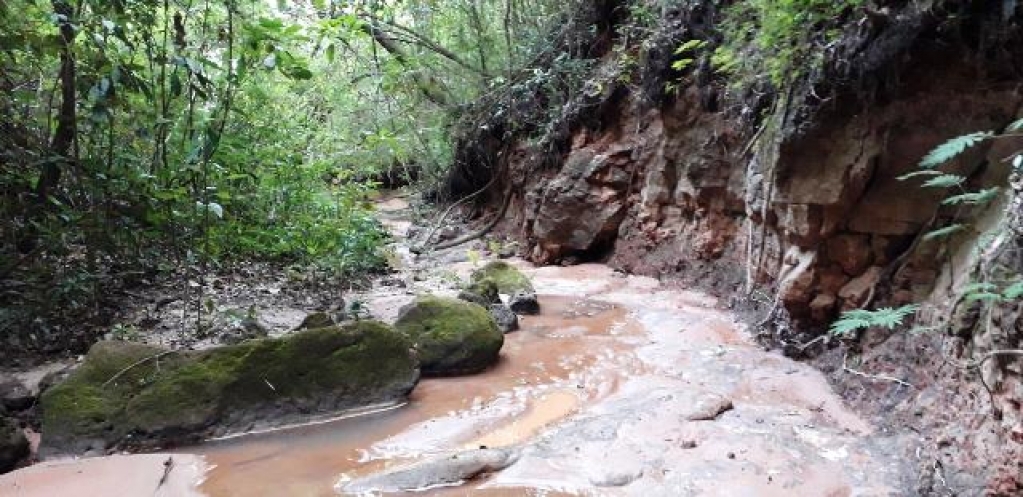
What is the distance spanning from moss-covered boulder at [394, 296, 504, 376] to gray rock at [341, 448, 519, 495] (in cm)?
187

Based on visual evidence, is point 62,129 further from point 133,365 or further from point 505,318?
point 505,318

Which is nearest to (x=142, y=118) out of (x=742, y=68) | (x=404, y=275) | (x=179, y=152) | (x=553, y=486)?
(x=179, y=152)

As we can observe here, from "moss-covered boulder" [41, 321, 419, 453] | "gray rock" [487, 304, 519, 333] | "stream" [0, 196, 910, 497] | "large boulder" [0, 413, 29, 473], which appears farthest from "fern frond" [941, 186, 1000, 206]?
"large boulder" [0, 413, 29, 473]

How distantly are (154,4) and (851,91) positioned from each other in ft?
18.8

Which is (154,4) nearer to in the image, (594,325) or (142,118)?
(142,118)

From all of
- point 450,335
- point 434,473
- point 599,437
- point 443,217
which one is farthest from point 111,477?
point 443,217

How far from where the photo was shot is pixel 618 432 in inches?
166

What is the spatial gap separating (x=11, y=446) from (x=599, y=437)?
3641 millimetres

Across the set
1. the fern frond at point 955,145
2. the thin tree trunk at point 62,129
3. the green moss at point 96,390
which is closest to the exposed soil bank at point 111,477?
the green moss at point 96,390

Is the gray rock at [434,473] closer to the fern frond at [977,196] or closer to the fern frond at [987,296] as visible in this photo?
the fern frond at [987,296]

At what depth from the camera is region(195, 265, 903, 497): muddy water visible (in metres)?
3.61

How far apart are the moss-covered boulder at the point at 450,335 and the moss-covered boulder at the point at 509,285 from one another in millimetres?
1640

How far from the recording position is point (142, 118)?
6453mm

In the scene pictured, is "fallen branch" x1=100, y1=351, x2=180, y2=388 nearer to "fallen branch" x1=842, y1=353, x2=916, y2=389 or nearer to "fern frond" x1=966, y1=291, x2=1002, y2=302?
"fallen branch" x1=842, y1=353, x2=916, y2=389
